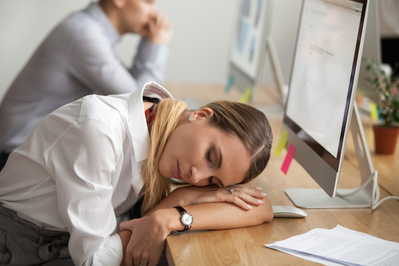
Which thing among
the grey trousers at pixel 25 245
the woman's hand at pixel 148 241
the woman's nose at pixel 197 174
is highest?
the woman's nose at pixel 197 174

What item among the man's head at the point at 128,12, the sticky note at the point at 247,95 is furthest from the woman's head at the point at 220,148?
the man's head at the point at 128,12

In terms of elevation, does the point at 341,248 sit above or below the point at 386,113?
below

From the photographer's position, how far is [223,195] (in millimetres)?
967

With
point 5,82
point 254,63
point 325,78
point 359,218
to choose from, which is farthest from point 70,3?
point 359,218

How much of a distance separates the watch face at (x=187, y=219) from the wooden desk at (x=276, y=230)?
0.11ft

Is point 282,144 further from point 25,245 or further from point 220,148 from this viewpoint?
point 25,245

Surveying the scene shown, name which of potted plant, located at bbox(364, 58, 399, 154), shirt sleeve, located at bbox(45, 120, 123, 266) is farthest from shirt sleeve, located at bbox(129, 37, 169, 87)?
shirt sleeve, located at bbox(45, 120, 123, 266)

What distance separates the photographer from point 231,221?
3.02 ft

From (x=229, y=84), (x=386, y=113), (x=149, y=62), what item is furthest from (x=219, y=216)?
(x=229, y=84)

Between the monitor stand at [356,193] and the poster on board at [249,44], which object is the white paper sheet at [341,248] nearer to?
the monitor stand at [356,193]

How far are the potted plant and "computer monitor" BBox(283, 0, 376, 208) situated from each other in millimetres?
371

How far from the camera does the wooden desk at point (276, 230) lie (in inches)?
31.9

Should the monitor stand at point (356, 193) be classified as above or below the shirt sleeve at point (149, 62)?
below

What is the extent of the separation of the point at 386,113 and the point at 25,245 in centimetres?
126
